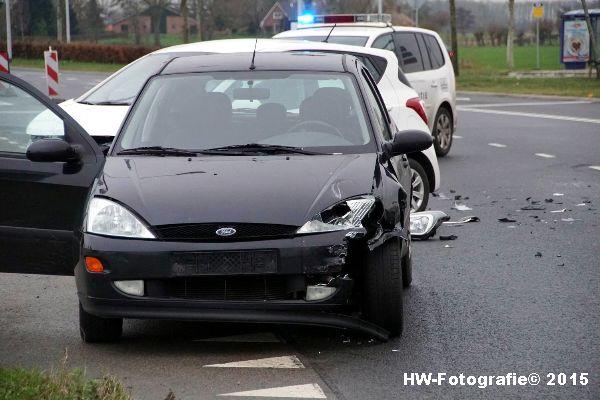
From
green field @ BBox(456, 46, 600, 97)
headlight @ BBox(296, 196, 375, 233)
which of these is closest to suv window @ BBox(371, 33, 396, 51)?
headlight @ BBox(296, 196, 375, 233)

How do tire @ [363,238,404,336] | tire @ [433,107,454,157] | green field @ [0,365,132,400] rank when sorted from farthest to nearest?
1. tire @ [433,107,454,157]
2. tire @ [363,238,404,336]
3. green field @ [0,365,132,400]

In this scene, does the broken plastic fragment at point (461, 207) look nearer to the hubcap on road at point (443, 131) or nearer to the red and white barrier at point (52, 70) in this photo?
the hubcap on road at point (443, 131)

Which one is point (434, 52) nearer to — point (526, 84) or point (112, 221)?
point (112, 221)

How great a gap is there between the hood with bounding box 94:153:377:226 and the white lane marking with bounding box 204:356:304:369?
2.23 feet

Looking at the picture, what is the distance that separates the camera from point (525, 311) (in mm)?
7633

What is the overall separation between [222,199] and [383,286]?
3.03 feet

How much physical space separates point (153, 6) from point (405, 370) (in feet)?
253

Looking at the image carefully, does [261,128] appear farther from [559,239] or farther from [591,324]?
[559,239]

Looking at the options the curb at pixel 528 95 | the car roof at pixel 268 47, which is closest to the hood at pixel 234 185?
the car roof at pixel 268 47

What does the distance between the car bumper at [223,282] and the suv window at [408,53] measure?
11.5 m

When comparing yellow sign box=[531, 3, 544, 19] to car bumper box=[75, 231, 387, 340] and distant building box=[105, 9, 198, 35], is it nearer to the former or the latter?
car bumper box=[75, 231, 387, 340]

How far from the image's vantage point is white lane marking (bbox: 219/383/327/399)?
18.9 ft

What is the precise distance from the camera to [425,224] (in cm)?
1094

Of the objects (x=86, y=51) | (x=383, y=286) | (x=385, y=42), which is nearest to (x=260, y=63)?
(x=383, y=286)
